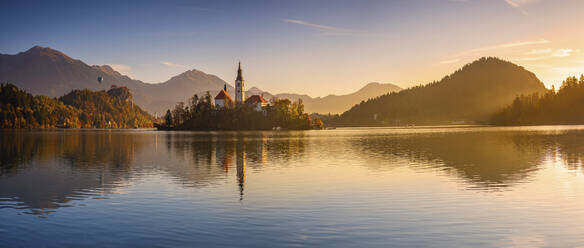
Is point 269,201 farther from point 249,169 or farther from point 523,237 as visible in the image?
point 249,169

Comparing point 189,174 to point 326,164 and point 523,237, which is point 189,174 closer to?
point 326,164

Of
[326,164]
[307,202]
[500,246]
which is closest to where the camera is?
[500,246]

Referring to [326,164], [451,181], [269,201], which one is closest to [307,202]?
[269,201]

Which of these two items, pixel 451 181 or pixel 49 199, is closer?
pixel 49 199

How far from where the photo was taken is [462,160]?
1831 inches

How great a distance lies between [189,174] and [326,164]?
15369 millimetres

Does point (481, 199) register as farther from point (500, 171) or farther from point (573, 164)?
point (573, 164)

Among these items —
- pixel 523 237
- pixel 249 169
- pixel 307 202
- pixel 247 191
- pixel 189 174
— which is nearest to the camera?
pixel 523 237

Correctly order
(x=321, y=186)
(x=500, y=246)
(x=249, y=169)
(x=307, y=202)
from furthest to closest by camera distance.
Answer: (x=249, y=169), (x=321, y=186), (x=307, y=202), (x=500, y=246)

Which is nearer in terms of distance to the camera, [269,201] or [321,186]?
[269,201]

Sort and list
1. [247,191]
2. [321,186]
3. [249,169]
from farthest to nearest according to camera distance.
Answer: [249,169]
[321,186]
[247,191]

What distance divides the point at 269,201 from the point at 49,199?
13098 millimetres

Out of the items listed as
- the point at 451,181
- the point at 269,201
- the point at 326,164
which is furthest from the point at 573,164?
the point at 269,201

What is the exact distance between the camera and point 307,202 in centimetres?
2281
